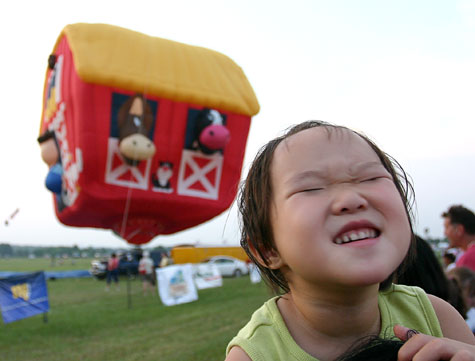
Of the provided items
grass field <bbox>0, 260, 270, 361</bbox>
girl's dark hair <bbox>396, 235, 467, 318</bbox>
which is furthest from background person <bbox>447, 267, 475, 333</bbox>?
grass field <bbox>0, 260, 270, 361</bbox>

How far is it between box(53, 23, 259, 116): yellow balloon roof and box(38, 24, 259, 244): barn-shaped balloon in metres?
0.02

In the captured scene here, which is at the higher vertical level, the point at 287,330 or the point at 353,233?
the point at 353,233

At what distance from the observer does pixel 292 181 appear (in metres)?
0.87

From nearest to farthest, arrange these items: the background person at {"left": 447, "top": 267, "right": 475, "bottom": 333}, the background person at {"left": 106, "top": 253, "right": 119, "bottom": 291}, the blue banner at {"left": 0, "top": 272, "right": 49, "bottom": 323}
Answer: the background person at {"left": 447, "top": 267, "right": 475, "bottom": 333}, the blue banner at {"left": 0, "top": 272, "right": 49, "bottom": 323}, the background person at {"left": 106, "top": 253, "right": 119, "bottom": 291}

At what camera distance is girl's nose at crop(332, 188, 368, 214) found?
78 centimetres

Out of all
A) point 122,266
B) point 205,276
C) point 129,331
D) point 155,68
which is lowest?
point 122,266

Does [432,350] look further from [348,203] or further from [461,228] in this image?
[461,228]

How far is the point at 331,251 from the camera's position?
2.53ft

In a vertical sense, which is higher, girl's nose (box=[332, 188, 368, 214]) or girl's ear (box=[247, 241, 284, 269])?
girl's nose (box=[332, 188, 368, 214])

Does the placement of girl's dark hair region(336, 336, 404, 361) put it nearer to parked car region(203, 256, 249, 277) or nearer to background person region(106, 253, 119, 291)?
background person region(106, 253, 119, 291)

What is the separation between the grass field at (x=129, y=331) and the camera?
18.8 ft

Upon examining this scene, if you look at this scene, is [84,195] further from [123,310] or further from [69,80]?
[123,310]

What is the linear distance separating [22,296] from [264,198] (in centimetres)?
791

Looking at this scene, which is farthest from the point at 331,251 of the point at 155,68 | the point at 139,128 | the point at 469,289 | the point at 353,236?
the point at 155,68
